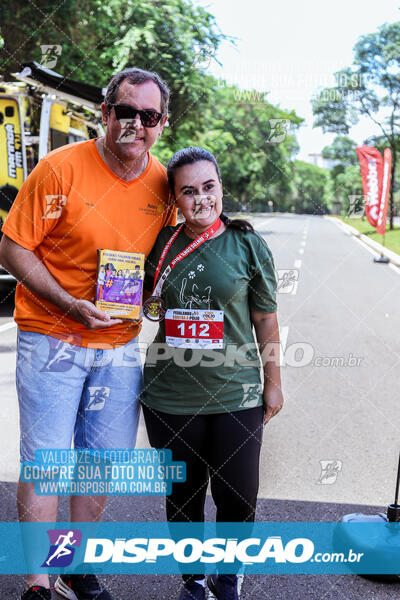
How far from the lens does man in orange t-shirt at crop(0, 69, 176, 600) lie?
2119 millimetres

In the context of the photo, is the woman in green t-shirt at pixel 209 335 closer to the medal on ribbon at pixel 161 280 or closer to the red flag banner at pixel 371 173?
the medal on ribbon at pixel 161 280

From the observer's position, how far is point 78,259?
2166mm

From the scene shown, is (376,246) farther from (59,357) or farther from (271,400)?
(59,357)

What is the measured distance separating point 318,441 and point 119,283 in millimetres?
2447

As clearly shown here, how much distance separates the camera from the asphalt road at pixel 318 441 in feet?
8.41

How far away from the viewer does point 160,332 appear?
2.26 m

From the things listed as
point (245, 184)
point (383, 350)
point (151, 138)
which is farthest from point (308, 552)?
point (245, 184)

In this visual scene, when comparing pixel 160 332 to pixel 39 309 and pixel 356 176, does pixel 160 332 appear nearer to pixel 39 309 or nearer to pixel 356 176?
pixel 39 309

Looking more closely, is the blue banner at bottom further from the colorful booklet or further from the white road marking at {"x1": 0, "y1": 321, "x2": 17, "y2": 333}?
the white road marking at {"x1": 0, "y1": 321, "x2": 17, "y2": 333}

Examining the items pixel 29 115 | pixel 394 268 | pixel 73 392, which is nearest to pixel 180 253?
pixel 73 392

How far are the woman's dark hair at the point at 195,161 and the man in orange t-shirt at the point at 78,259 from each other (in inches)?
4.1

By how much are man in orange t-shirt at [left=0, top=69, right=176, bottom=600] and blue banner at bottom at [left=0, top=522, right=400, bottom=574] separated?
17 centimetres

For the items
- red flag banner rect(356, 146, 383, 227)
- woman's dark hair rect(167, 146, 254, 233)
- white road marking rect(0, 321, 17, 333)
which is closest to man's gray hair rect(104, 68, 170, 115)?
woman's dark hair rect(167, 146, 254, 233)

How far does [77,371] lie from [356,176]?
40.7 metres
